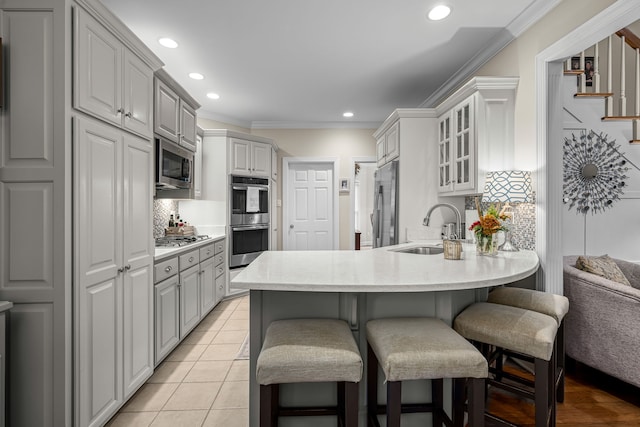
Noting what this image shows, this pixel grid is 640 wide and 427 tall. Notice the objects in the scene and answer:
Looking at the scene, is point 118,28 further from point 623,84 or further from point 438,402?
point 623,84

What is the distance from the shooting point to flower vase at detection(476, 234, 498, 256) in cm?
208

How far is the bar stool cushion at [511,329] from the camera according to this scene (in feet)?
4.55

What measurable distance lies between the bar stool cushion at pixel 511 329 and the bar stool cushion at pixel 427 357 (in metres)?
0.30

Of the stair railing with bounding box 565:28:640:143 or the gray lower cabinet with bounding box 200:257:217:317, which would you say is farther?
the gray lower cabinet with bounding box 200:257:217:317

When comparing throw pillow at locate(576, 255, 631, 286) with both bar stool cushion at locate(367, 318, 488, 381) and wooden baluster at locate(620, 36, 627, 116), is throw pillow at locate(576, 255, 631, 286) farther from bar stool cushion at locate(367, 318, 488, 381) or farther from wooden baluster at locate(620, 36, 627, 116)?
bar stool cushion at locate(367, 318, 488, 381)

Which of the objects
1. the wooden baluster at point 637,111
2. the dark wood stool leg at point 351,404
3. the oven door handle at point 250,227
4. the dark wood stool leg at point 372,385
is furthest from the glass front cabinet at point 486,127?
the oven door handle at point 250,227

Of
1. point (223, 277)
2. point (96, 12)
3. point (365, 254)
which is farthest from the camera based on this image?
point (223, 277)

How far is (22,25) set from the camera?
1.44 m

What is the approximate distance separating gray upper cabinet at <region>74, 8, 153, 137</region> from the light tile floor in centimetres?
172

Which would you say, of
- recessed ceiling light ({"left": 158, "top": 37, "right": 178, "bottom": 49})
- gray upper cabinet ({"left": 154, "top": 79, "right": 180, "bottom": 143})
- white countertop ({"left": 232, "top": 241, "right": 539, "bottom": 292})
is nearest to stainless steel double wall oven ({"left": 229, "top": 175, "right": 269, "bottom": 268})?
gray upper cabinet ({"left": 154, "top": 79, "right": 180, "bottom": 143})

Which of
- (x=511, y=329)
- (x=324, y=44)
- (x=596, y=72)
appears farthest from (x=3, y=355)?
(x=596, y=72)

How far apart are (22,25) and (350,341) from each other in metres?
2.00

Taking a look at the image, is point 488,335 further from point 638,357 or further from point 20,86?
point 20,86

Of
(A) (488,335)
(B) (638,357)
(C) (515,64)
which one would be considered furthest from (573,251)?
(A) (488,335)
